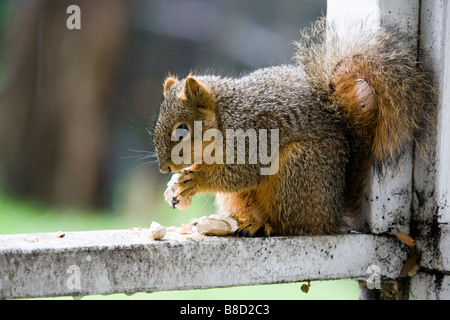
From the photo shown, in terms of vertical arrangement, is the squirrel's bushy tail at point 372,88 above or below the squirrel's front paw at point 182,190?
above

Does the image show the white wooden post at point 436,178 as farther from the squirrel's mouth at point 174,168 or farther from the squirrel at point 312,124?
the squirrel's mouth at point 174,168

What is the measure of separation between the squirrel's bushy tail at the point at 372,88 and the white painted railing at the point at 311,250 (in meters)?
0.06

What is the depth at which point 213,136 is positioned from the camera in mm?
1410

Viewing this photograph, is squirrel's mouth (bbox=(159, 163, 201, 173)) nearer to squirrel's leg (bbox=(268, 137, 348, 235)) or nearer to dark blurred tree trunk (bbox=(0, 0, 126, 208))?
squirrel's leg (bbox=(268, 137, 348, 235))

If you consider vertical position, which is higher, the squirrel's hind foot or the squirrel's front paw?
the squirrel's front paw

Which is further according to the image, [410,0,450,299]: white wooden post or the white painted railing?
[410,0,450,299]: white wooden post

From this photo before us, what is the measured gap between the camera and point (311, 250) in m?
1.36

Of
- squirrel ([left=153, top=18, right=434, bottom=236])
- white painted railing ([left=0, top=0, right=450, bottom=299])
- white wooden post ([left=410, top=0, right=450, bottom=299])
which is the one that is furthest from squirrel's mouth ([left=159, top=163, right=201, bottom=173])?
white wooden post ([left=410, top=0, right=450, bottom=299])

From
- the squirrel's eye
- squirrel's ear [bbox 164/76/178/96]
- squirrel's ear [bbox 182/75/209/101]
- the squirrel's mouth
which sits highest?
squirrel's ear [bbox 164/76/178/96]

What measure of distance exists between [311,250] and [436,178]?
1.22 ft

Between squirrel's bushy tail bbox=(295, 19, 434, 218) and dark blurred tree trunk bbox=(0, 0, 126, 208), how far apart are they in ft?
6.70

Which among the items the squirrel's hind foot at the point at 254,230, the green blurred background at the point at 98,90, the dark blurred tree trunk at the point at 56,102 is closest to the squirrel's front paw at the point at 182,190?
Answer: the squirrel's hind foot at the point at 254,230

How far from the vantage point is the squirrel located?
4.44 feet

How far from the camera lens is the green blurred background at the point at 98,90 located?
3.17m
